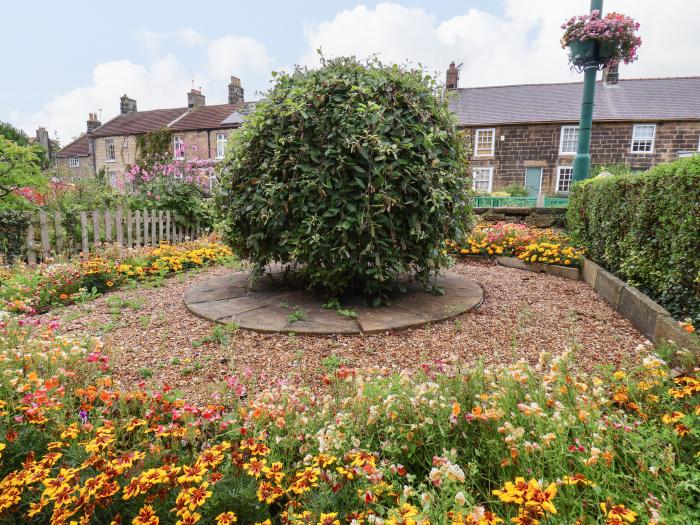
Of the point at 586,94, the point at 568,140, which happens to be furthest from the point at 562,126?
the point at 586,94

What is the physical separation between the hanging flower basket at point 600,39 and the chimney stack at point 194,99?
31045mm

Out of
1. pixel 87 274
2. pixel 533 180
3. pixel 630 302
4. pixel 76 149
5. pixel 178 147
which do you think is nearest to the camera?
pixel 630 302

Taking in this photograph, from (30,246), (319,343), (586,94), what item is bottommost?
(319,343)

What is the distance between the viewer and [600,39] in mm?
7164

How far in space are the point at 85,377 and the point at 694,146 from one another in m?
28.3

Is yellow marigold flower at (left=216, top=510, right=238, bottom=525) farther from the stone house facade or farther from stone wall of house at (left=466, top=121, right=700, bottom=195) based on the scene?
stone wall of house at (left=466, top=121, right=700, bottom=195)

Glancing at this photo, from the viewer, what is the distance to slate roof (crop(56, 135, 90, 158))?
120 feet

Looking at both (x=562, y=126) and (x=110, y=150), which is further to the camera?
(x=110, y=150)

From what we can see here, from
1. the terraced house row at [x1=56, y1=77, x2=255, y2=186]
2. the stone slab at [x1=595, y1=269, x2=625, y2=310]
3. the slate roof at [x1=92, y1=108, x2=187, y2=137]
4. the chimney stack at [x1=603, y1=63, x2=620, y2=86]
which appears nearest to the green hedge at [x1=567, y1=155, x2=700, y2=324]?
the stone slab at [x1=595, y1=269, x2=625, y2=310]

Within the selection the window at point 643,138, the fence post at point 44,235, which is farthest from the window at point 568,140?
the fence post at point 44,235

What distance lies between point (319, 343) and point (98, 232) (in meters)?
5.98

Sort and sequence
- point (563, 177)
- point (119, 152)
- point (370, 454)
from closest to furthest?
1. point (370, 454)
2. point (563, 177)
3. point (119, 152)

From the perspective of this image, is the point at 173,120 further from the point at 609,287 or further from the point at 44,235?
the point at 609,287

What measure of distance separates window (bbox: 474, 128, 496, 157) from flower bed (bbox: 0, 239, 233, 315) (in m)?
21.1
